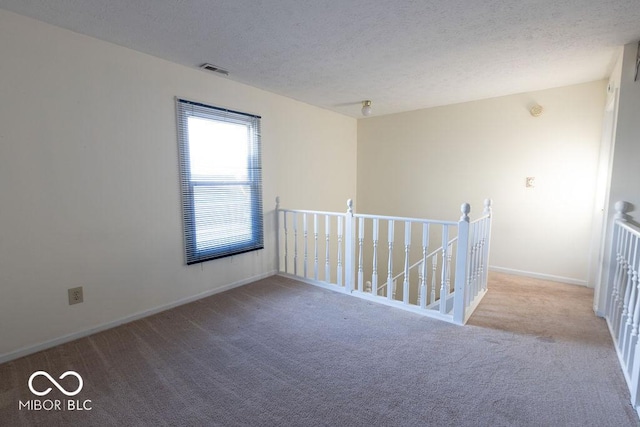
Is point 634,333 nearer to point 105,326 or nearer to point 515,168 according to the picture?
point 515,168

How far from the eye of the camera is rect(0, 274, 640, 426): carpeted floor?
1514mm

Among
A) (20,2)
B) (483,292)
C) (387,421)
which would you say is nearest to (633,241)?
(483,292)

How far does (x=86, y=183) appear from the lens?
2.23 meters

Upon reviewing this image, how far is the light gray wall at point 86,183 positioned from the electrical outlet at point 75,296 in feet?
0.11

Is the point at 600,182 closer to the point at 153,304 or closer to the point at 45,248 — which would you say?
the point at 153,304

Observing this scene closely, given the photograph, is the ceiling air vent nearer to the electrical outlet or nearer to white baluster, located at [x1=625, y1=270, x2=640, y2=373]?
the electrical outlet

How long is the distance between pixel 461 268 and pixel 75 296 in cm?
293

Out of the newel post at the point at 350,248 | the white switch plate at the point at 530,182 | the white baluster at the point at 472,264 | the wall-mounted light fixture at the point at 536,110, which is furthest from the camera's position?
the white switch plate at the point at 530,182

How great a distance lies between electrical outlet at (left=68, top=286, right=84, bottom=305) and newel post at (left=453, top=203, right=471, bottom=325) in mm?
2869

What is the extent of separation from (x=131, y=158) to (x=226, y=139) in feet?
2.98

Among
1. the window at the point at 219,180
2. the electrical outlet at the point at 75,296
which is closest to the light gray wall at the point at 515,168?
the window at the point at 219,180

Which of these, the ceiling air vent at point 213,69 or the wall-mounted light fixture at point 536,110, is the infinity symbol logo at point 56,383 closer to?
the ceiling air vent at point 213,69

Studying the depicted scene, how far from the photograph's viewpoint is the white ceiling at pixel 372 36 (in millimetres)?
1836

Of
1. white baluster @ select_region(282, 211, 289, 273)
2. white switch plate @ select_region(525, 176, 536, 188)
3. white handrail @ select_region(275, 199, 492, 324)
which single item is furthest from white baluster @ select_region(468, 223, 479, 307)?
white baluster @ select_region(282, 211, 289, 273)
